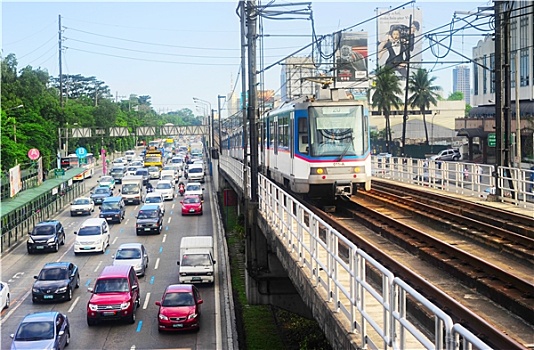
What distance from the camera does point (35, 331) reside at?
23.5 meters

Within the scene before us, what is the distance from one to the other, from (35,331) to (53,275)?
369 inches

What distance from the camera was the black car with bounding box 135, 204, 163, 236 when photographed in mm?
49281

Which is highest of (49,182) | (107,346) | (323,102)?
(323,102)

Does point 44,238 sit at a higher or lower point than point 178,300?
higher

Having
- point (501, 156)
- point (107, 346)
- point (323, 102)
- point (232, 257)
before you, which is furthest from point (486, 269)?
point (232, 257)

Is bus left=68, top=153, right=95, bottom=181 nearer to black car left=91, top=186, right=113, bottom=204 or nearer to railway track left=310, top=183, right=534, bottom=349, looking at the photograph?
black car left=91, top=186, right=113, bottom=204

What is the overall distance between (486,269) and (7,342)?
714 inches

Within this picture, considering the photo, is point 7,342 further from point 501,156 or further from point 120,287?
point 501,156

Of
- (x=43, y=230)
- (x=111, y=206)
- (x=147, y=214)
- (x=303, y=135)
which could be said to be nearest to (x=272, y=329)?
(x=303, y=135)

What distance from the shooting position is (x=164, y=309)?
88.7 ft

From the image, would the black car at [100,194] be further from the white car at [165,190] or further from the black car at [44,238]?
the black car at [44,238]

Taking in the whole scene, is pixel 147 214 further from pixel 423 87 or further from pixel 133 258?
pixel 423 87

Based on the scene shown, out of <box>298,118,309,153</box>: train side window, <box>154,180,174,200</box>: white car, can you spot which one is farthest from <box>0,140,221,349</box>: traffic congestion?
<box>154,180,174,200</box>: white car

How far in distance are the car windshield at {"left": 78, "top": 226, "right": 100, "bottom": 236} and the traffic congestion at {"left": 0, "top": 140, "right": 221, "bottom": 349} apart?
56mm
